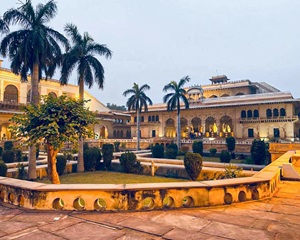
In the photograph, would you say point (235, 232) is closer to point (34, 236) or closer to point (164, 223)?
point (164, 223)

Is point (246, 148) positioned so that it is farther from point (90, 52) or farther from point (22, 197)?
point (22, 197)

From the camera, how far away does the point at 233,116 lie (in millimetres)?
35781

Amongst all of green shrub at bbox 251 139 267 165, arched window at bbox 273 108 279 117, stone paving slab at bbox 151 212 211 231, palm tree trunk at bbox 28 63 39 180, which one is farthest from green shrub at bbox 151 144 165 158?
arched window at bbox 273 108 279 117

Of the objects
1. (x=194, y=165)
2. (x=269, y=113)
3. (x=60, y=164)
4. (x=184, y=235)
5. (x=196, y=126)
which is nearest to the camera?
(x=184, y=235)

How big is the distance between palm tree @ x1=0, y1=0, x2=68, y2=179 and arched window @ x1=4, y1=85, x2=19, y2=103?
2777 centimetres

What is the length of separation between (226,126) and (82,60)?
30.6 metres

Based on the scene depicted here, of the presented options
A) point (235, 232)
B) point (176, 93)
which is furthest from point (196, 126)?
point (235, 232)

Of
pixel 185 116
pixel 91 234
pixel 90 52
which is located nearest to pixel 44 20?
pixel 90 52

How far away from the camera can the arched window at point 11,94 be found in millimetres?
36031

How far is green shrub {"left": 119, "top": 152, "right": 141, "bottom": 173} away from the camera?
14508 millimetres

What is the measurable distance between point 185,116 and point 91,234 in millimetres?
38199

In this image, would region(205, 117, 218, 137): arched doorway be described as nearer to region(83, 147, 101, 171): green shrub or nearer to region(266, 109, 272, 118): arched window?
region(266, 109, 272, 118): arched window

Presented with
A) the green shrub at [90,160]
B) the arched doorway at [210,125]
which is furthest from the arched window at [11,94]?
the arched doorway at [210,125]

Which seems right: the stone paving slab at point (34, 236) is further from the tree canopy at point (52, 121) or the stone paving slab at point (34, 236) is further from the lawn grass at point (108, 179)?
the lawn grass at point (108, 179)
